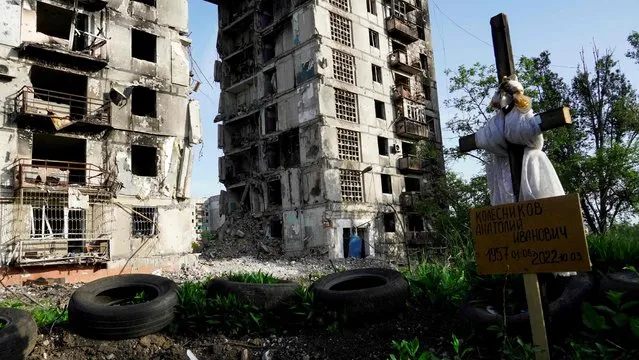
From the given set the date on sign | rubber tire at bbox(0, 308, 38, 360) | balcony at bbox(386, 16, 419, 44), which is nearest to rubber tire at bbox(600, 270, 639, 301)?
the date on sign

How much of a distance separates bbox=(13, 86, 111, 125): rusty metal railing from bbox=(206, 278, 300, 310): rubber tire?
1369cm

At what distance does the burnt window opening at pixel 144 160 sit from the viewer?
64.8 feet

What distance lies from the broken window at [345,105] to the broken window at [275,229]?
8492 mm

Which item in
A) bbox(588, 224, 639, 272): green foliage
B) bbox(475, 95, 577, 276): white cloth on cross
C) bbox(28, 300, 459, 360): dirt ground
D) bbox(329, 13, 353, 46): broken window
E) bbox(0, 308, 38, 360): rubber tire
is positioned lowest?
bbox(28, 300, 459, 360): dirt ground

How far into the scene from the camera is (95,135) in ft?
58.7

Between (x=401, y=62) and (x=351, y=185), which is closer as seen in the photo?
(x=351, y=185)

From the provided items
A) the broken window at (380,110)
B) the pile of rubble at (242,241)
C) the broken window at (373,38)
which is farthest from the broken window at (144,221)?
the broken window at (373,38)

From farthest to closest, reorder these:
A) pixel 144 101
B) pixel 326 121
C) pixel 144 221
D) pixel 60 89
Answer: pixel 326 121, pixel 144 101, pixel 60 89, pixel 144 221

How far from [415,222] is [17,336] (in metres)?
28.9

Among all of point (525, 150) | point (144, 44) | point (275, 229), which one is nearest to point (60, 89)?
point (144, 44)

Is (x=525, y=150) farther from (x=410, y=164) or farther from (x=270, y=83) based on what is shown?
(x=270, y=83)

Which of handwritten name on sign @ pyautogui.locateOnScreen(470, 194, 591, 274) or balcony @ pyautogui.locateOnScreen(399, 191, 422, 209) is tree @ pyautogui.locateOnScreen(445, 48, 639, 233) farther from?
handwritten name on sign @ pyautogui.locateOnScreen(470, 194, 591, 274)

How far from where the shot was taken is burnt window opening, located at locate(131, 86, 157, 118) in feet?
66.1

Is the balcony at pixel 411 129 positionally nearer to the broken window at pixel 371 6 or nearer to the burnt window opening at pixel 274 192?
the broken window at pixel 371 6
